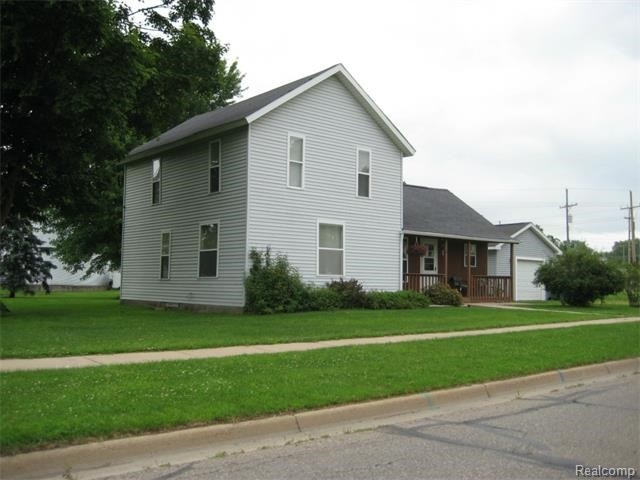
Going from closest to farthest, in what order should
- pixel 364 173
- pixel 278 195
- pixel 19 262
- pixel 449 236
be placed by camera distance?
pixel 278 195 < pixel 364 173 < pixel 449 236 < pixel 19 262

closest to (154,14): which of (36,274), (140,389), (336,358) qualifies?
(336,358)

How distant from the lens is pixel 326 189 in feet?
69.4

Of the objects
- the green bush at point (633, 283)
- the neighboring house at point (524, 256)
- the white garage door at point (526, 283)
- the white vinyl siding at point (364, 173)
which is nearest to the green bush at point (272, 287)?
the white vinyl siding at point (364, 173)

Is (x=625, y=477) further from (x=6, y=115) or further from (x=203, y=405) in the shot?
(x=6, y=115)

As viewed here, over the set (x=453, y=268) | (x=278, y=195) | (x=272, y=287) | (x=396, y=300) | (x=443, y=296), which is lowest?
(x=396, y=300)

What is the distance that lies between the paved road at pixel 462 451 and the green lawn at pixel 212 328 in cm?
513

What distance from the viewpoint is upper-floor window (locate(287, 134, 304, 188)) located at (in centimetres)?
2034

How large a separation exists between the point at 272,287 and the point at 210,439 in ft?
41.2

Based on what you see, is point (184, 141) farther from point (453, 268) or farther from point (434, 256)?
point (453, 268)

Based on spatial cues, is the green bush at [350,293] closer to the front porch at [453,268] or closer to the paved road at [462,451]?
the front porch at [453,268]

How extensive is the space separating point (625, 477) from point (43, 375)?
636 cm

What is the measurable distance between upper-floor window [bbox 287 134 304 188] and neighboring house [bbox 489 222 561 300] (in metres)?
16.4

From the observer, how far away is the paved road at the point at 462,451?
5.32m

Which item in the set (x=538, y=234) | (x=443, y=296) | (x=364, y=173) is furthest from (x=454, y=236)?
(x=538, y=234)
